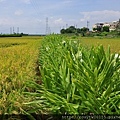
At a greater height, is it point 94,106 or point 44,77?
point 44,77

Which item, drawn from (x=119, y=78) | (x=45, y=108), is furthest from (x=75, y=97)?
(x=119, y=78)

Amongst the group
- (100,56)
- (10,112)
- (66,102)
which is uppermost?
(100,56)

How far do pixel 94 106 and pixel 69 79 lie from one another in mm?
438

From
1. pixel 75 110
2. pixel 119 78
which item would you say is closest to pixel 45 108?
pixel 75 110

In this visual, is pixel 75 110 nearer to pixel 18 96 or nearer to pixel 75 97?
pixel 75 97

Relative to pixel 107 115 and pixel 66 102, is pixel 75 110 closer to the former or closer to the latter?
pixel 66 102

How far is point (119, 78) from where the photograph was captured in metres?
2.33

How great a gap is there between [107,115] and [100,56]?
3.05ft

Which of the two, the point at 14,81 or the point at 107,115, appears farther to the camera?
the point at 14,81

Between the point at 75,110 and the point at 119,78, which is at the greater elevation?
the point at 119,78

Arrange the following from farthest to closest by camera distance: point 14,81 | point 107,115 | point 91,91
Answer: point 14,81 < point 91,91 < point 107,115

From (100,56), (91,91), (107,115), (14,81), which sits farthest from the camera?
(14,81)

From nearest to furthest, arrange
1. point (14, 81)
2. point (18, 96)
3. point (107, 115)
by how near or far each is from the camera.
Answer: point (107, 115)
point (18, 96)
point (14, 81)

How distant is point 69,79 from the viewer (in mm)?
2268
